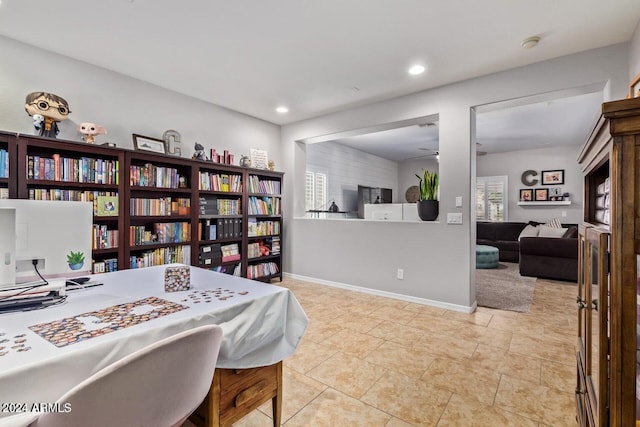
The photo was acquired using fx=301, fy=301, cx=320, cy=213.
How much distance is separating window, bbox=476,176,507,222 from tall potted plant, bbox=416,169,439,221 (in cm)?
493

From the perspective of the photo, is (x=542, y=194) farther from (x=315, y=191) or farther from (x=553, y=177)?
(x=315, y=191)

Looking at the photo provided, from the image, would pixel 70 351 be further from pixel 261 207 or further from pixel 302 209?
pixel 302 209

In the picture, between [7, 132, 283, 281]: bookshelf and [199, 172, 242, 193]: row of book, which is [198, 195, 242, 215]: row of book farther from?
[199, 172, 242, 193]: row of book

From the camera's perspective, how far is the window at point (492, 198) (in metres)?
7.53

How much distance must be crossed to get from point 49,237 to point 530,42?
3.50m

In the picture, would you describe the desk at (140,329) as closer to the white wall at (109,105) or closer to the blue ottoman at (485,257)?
the white wall at (109,105)

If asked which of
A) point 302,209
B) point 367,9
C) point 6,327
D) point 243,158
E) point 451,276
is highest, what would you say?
point 367,9

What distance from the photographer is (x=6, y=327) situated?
1.02 m

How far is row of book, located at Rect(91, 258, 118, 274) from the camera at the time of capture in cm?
280

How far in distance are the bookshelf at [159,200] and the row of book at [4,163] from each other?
0.03 meters

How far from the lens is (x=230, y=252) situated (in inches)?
156

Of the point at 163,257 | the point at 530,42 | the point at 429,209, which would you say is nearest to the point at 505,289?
the point at 429,209

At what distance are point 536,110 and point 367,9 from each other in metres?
3.68

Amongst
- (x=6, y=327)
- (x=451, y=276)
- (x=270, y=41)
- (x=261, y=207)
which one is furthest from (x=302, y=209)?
(x=6, y=327)
